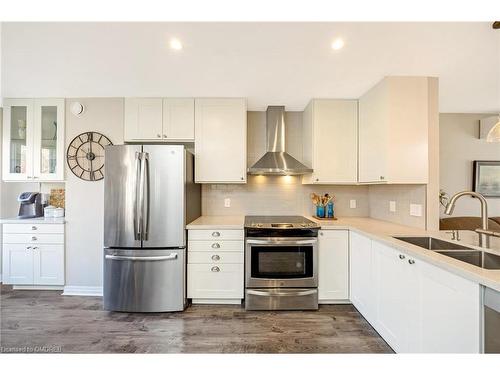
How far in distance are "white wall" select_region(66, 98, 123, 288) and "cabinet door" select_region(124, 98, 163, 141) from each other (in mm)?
116

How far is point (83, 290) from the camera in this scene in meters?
2.69

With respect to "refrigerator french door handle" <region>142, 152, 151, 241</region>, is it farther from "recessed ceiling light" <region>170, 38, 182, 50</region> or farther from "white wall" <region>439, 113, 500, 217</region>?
"white wall" <region>439, 113, 500, 217</region>

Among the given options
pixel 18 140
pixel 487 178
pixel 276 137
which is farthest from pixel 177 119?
pixel 487 178

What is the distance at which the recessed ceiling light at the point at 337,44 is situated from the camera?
5.40 ft

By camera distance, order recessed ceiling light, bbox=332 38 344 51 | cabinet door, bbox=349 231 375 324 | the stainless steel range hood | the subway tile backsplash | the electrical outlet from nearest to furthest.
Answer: recessed ceiling light, bbox=332 38 344 51 → cabinet door, bbox=349 231 375 324 → the electrical outlet → the stainless steel range hood → the subway tile backsplash

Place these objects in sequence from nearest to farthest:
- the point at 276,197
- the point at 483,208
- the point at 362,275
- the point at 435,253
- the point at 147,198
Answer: the point at 435,253 → the point at 483,208 → the point at 362,275 → the point at 147,198 → the point at 276,197

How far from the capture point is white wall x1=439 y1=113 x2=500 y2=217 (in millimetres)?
3270

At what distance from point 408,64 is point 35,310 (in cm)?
430

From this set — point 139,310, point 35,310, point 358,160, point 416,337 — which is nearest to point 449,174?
point 358,160

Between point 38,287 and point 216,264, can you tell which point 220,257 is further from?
point 38,287

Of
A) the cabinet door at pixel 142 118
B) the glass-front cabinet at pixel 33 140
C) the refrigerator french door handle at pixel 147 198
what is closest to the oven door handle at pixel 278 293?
the refrigerator french door handle at pixel 147 198

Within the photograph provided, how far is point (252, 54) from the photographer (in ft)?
5.96

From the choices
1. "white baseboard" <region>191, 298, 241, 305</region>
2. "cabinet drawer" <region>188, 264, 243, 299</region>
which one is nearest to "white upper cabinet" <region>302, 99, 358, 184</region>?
"cabinet drawer" <region>188, 264, 243, 299</region>

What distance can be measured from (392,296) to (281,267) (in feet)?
3.29
